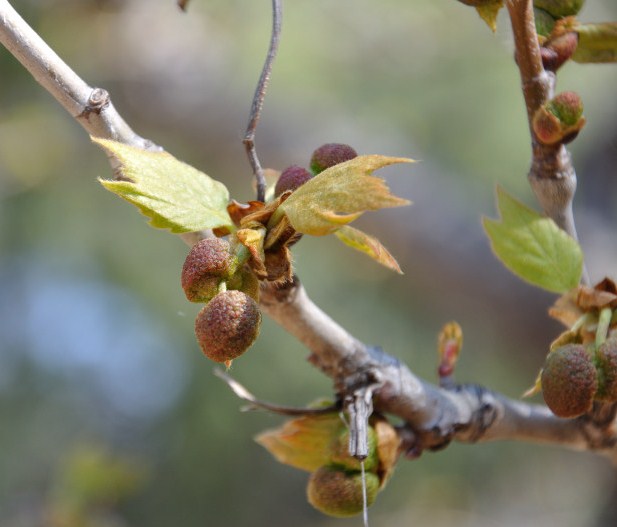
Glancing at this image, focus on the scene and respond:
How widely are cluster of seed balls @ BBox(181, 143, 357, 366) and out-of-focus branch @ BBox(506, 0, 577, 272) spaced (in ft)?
0.47

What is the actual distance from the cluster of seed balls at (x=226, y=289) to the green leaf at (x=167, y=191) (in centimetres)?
3

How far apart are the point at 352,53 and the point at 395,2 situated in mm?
248

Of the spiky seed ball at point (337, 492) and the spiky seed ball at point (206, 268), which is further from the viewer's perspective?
the spiky seed ball at point (337, 492)

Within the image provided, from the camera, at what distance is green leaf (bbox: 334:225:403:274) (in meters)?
0.46

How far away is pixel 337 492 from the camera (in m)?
0.61

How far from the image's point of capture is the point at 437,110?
2.77 meters

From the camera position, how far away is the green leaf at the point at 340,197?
43 centimetres

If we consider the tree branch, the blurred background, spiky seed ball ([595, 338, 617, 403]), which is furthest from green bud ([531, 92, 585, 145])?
the blurred background

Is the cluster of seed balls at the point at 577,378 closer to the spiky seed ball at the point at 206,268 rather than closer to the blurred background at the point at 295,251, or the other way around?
the spiky seed ball at the point at 206,268

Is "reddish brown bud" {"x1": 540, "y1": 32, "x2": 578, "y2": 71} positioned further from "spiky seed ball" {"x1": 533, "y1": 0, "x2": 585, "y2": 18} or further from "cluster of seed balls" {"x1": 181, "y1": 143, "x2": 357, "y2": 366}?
"cluster of seed balls" {"x1": 181, "y1": 143, "x2": 357, "y2": 366}

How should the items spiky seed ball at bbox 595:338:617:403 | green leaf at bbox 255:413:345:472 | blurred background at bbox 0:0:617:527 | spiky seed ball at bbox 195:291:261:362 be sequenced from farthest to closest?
blurred background at bbox 0:0:617:527
green leaf at bbox 255:413:345:472
spiky seed ball at bbox 595:338:617:403
spiky seed ball at bbox 195:291:261:362

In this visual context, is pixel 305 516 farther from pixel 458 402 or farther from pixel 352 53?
pixel 458 402

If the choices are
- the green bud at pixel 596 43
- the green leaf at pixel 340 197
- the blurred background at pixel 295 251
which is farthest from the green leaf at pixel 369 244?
the blurred background at pixel 295 251

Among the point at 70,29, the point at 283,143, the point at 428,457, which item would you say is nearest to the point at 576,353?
the point at 283,143
